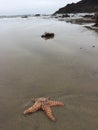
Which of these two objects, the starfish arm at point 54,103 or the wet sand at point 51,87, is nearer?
the wet sand at point 51,87

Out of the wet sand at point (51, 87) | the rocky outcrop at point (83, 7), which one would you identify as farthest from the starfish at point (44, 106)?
the rocky outcrop at point (83, 7)

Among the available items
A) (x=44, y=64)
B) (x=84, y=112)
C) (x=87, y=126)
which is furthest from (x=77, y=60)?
(x=87, y=126)

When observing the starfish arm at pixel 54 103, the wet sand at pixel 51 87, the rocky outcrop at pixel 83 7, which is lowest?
the rocky outcrop at pixel 83 7

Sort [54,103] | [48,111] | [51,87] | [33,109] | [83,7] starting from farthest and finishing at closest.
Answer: [83,7] → [51,87] → [54,103] → [33,109] → [48,111]

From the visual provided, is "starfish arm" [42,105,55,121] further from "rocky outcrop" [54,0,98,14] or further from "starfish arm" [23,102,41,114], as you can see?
"rocky outcrop" [54,0,98,14]

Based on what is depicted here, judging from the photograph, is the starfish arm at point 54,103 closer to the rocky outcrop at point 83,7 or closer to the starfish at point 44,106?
the starfish at point 44,106

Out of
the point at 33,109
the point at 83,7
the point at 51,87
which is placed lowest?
the point at 83,7

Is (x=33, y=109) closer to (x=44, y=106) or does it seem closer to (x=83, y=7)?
(x=44, y=106)

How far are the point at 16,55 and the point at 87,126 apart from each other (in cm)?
654

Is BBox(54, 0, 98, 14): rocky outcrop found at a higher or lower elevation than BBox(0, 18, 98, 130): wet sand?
lower

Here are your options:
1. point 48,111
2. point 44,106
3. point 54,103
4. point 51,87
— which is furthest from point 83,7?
point 48,111

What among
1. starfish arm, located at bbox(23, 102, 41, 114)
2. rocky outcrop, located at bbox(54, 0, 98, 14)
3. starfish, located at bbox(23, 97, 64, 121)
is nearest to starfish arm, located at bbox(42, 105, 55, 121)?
starfish, located at bbox(23, 97, 64, 121)

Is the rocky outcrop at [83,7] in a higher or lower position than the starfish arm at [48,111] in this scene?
lower

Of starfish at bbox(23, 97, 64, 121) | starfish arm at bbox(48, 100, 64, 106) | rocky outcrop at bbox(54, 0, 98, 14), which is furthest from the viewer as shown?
rocky outcrop at bbox(54, 0, 98, 14)
